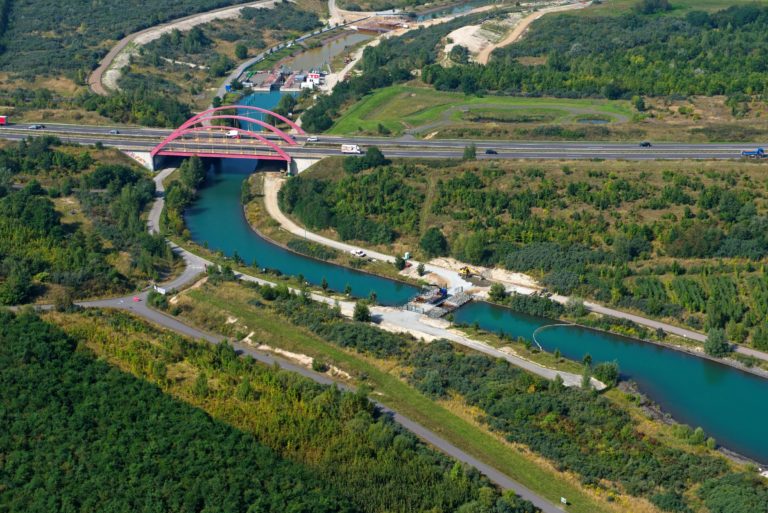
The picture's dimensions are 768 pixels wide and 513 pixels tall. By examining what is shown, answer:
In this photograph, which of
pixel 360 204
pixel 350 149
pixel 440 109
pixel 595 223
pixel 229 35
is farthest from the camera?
pixel 229 35

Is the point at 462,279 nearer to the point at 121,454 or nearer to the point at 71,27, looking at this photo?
the point at 121,454

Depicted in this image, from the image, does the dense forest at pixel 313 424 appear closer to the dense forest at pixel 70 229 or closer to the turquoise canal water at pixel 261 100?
the dense forest at pixel 70 229

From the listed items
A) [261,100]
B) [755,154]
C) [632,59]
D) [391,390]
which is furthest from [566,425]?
[261,100]

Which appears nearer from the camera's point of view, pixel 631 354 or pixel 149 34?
pixel 631 354

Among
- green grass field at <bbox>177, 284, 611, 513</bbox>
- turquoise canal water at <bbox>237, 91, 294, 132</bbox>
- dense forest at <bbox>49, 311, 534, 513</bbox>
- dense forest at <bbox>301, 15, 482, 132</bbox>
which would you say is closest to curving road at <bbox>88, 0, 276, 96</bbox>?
turquoise canal water at <bbox>237, 91, 294, 132</bbox>

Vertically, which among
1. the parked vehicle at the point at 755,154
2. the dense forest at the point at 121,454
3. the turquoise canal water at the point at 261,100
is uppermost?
the parked vehicle at the point at 755,154

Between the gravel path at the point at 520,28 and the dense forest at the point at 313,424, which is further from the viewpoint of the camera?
the gravel path at the point at 520,28

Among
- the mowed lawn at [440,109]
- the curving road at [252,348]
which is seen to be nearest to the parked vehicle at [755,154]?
the mowed lawn at [440,109]
